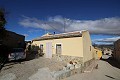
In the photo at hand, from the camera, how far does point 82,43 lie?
1347 cm

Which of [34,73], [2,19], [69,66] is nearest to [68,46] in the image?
[69,66]

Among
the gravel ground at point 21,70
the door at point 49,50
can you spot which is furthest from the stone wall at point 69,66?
the gravel ground at point 21,70

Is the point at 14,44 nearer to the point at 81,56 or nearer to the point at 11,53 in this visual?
the point at 11,53

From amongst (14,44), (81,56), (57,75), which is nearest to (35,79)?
(57,75)

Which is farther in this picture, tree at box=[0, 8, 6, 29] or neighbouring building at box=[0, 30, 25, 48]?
neighbouring building at box=[0, 30, 25, 48]

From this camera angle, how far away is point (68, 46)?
1458cm

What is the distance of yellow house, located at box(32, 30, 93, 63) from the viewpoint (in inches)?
536

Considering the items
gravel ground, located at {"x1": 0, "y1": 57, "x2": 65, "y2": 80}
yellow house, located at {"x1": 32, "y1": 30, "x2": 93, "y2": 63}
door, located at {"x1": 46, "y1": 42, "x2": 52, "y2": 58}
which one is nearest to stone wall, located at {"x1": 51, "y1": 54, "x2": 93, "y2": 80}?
yellow house, located at {"x1": 32, "y1": 30, "x2": 93, "y2": 63}

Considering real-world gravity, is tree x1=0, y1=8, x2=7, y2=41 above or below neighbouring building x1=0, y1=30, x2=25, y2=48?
above

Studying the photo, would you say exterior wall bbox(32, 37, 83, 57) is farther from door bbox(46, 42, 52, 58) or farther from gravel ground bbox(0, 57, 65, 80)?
gravel ground bbox(0, 57, 65, 80)

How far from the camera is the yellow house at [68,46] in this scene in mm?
13625

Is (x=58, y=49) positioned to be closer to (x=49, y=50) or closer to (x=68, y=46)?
(x=49, y=50)

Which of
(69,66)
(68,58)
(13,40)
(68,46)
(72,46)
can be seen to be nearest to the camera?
(69,66)

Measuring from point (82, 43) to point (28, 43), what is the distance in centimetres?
1303
